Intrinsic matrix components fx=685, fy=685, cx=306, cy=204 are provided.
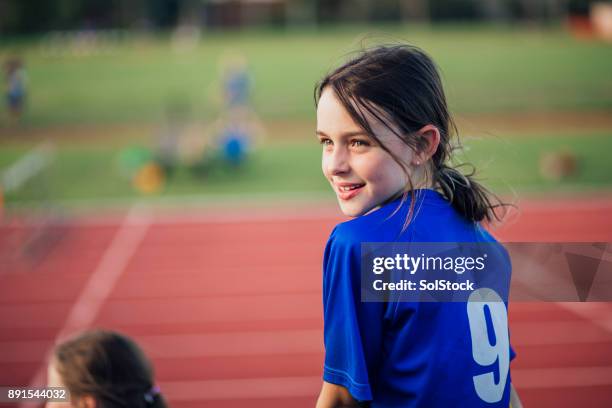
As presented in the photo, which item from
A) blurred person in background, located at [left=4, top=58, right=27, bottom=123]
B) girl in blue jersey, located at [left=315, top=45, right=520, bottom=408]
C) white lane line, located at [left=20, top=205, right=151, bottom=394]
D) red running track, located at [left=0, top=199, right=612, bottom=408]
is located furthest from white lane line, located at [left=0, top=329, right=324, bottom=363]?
blurred person in background, located at [left=4, top=58, right=27, bottom=123]

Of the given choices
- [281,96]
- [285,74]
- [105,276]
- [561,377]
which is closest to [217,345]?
[105,276]

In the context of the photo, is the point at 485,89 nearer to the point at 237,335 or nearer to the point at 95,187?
the point at 95,187

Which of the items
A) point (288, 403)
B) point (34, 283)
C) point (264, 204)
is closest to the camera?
point (288, 403)

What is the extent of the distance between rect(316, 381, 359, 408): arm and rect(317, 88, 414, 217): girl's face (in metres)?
0.38

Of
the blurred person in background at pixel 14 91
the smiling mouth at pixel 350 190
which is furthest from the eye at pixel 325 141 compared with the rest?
the blurred person in background at pixel 14 91

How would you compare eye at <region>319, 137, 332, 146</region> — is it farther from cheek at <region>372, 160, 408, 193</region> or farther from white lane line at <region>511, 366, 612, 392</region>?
white lane line at <region>511, 366, 612, 392</region>

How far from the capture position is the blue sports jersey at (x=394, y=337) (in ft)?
4.61

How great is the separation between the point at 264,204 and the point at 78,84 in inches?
784

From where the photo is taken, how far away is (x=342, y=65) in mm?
1592

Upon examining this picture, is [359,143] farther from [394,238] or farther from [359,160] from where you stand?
[394,238]

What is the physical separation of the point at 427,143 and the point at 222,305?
6.72 meters

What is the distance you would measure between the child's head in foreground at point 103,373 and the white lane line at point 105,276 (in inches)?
186

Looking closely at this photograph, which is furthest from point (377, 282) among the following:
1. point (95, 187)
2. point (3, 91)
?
point (3, 91)

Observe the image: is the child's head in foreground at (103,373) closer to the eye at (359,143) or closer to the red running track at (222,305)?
the eye at (359,143)
